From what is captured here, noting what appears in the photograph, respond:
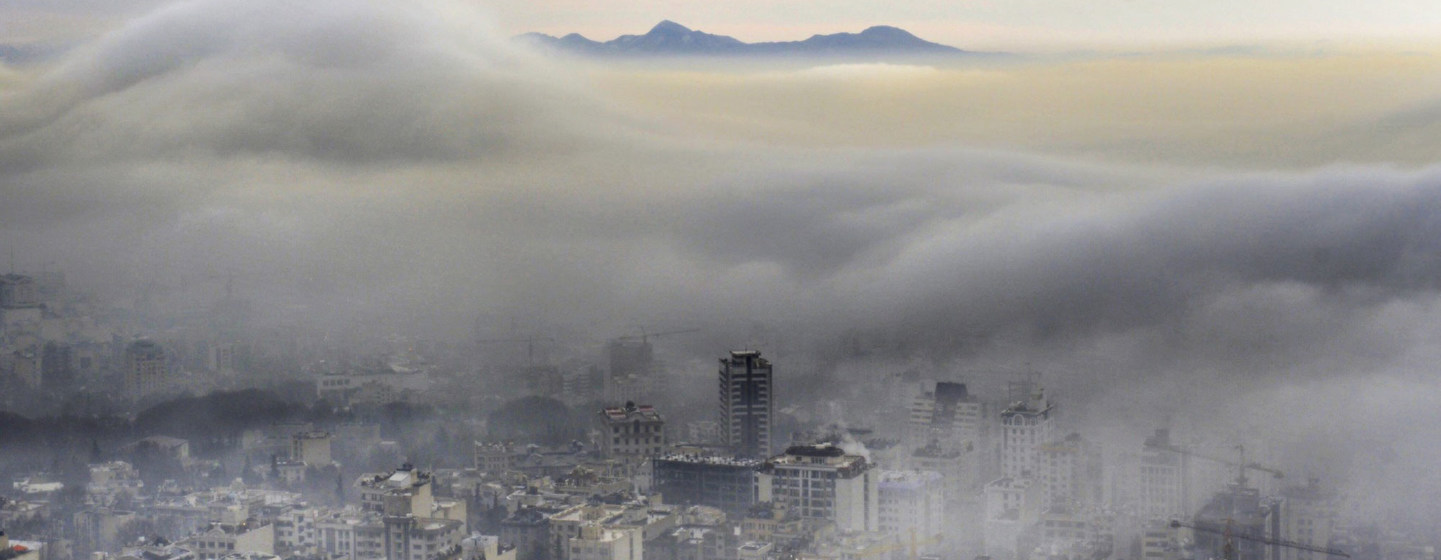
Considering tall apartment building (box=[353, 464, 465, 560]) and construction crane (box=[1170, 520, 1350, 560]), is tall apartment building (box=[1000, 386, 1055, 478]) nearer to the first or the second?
construction crane (box=[1170, 520, 1350, 560])

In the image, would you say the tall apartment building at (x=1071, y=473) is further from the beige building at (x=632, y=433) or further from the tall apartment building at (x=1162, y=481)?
the beige building at (x=632, y=433)

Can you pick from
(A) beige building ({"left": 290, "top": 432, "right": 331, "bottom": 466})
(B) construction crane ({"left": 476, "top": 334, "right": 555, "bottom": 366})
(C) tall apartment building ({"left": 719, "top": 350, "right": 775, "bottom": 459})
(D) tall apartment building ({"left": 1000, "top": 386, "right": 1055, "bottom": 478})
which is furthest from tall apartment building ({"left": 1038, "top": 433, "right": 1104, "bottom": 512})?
(A) beige building ({"left": 290, "top": 432, "right": 331, "bottom": 466})

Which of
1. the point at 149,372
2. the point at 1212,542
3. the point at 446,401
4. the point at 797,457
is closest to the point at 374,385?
the point at 446,401

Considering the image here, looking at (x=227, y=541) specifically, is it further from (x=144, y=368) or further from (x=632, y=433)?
(x=144, y=368)

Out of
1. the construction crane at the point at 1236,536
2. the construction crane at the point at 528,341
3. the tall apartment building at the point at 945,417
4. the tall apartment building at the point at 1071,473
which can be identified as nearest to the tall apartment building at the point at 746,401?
the tall apartment building at the point at 945,417

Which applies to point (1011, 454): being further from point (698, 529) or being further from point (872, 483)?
point (698, 529)

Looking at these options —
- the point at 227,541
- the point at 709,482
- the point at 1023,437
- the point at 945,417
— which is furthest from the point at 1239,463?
the point at 227,541
